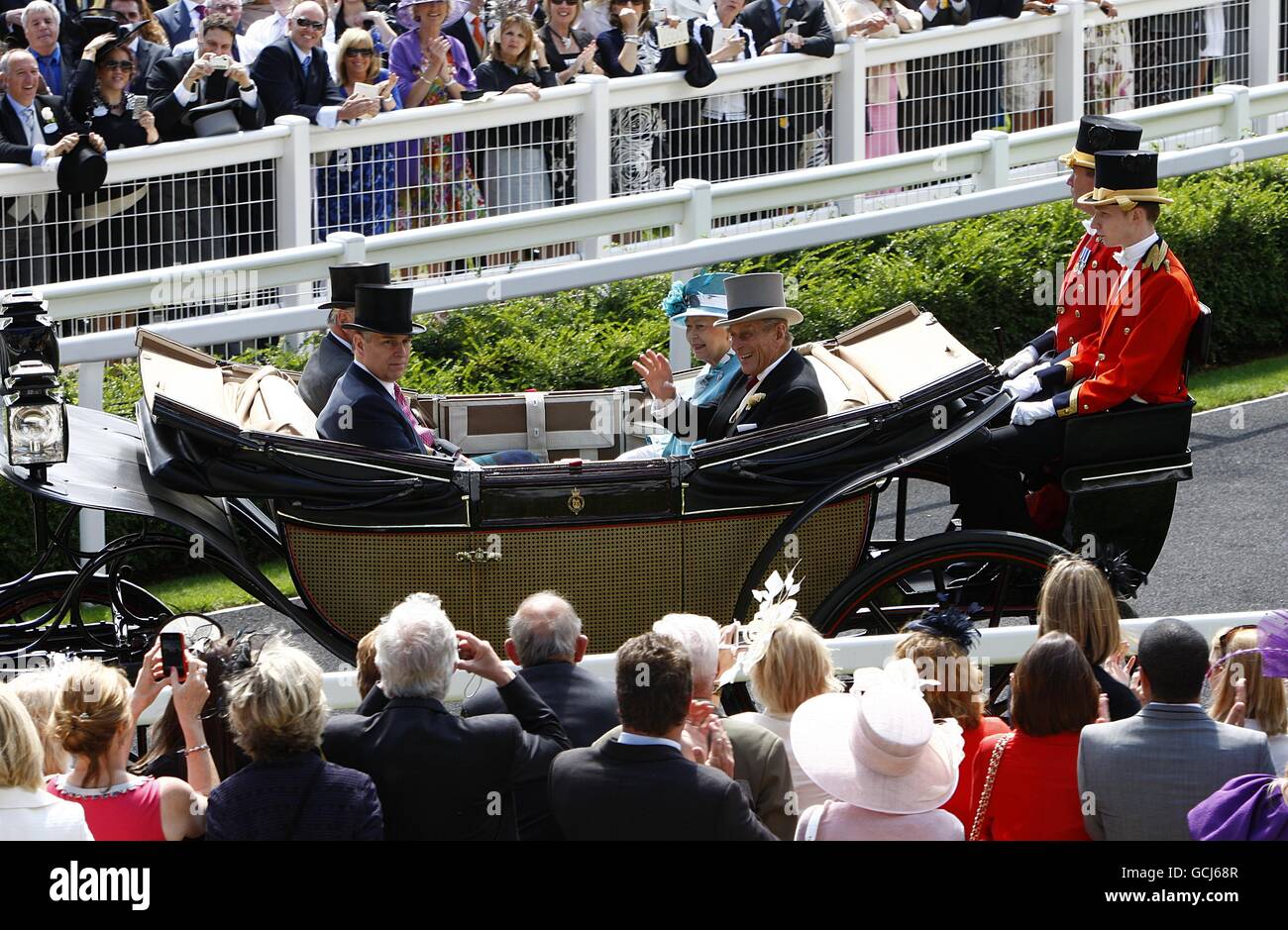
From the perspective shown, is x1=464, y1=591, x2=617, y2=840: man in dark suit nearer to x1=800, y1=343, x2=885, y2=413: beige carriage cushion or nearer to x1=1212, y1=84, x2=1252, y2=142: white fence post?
x1=800, y1=343, x2=885, y2=413: beige carriage cushion

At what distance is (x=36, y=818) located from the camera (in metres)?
4.86

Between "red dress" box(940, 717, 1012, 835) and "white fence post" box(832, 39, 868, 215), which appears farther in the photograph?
"white fence post" box(832, 39, 868, 215)

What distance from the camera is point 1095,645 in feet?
19.8

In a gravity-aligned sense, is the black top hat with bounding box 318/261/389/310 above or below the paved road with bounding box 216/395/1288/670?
above

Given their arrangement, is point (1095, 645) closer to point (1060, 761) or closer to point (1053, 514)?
point (1060, 761)

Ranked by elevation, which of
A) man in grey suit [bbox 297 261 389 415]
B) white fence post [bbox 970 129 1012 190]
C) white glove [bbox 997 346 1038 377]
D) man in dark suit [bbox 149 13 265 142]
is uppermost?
man in dark suit [bbox 149 13 265 142]

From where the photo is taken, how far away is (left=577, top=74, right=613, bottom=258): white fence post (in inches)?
462

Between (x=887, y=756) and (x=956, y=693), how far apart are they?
2.30ft

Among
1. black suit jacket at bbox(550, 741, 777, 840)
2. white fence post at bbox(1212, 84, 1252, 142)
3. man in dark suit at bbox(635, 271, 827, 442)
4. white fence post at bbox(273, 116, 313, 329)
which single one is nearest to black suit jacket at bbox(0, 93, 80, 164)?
white fence post at bbox(273, 116, 313, 329)

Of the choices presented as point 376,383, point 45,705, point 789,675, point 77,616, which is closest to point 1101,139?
point 376,383

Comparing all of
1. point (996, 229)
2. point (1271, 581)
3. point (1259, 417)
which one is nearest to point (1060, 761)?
point (1271, 581)

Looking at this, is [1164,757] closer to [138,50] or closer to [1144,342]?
[1144,342]

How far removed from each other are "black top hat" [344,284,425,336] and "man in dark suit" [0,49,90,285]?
3.28 m

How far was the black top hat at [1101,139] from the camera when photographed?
7918 mm
